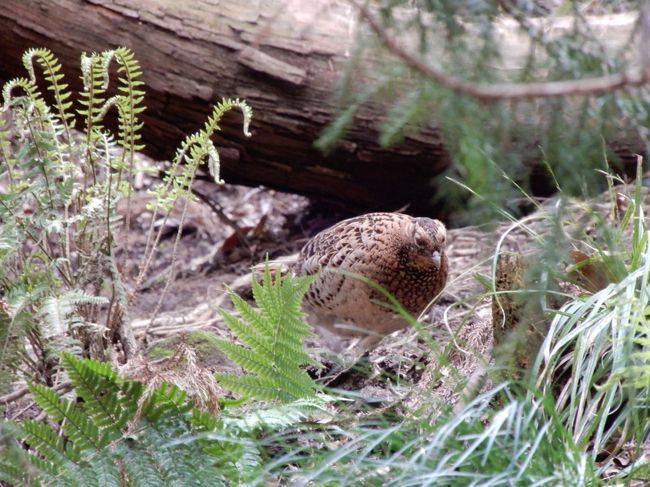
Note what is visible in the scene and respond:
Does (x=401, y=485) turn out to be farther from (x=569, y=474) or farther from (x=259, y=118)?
(x=259, y=118)

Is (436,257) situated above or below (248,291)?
above

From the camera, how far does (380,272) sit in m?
5.38

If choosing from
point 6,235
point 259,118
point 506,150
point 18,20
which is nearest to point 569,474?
point 506,150

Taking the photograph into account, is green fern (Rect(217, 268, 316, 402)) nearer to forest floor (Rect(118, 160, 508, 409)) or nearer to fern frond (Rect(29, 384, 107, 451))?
forest floor (Rect(118, 160, 508, 409))

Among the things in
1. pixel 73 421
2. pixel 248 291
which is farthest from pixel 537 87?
pixel 248 291

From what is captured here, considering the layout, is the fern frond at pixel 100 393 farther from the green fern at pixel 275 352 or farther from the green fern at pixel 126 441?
the green fern at pixel 275 352

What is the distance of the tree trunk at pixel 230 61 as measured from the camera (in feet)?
19.5

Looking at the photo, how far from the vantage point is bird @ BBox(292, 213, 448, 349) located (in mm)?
5258

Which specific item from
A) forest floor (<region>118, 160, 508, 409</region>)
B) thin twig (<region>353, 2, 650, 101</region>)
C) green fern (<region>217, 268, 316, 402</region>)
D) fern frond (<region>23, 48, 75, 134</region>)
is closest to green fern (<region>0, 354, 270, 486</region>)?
green fern (<region>217, 268, 316, 402</region>)

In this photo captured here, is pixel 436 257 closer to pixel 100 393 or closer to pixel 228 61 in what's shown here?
pixel 228 61

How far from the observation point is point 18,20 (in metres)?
5.90

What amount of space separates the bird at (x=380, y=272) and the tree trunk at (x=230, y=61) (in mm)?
921

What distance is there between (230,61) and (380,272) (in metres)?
1.75

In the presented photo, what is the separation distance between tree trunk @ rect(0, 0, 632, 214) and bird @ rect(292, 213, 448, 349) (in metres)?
0.92
